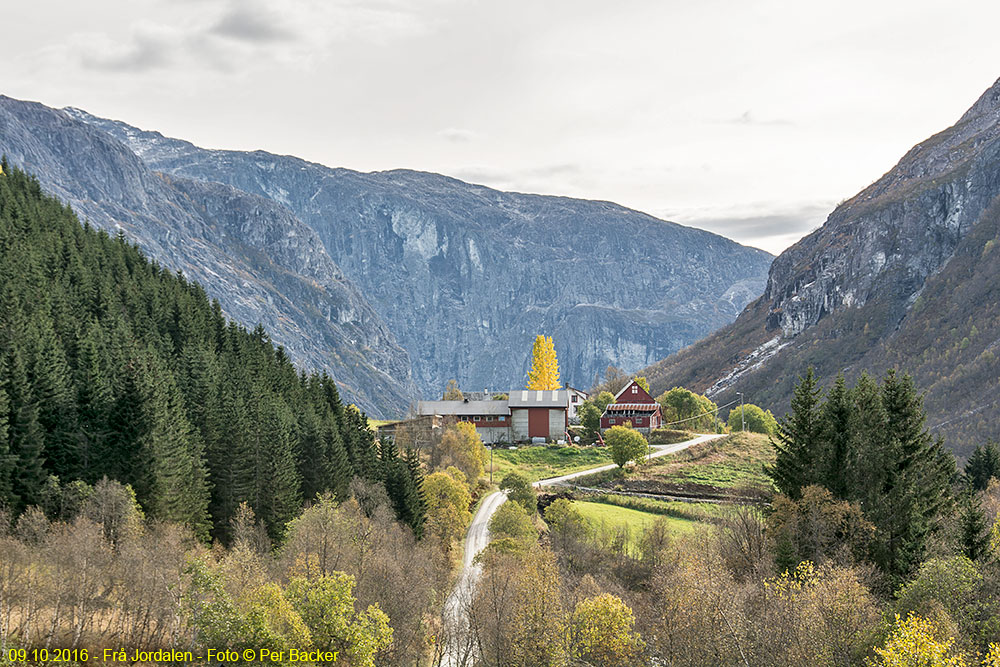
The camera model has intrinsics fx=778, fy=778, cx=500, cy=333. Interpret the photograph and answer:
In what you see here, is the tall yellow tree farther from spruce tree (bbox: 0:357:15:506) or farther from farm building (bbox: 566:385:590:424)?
spruce tree (bbox: 0:357:15:506)

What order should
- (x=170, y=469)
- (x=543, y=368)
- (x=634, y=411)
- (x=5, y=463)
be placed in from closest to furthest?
(x=5, y=463), (x=170, y=469), (x=634, y=411), (x=543, y=368)

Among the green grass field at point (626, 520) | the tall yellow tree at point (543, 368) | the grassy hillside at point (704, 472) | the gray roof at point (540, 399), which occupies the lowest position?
the green grass field at point (626, 520)

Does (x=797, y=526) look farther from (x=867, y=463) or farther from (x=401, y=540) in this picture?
(x=401, y=540)

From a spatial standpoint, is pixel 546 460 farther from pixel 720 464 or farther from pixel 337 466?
pixel 337 466

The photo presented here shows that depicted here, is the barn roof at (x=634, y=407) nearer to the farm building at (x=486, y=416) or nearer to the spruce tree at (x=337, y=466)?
the farm building at (x=486, y=416)

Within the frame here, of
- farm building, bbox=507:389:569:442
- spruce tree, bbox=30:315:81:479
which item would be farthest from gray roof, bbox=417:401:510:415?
spruce tree, bbox=30:315:81:479

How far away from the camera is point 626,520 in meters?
81.3

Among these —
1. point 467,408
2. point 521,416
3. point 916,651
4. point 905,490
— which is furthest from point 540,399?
point 916,651

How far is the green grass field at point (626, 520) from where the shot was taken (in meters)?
76.4

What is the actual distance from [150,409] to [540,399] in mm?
85306

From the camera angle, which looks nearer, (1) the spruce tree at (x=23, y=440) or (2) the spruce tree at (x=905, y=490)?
(2) the spruce tree at (x=905, y=490)

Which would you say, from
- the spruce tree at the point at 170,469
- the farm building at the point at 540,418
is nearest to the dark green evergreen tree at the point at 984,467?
the farm building at the point at 540,418

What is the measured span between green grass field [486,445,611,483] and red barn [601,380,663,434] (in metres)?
9.45

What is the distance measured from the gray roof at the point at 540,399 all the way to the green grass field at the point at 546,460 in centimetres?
837
